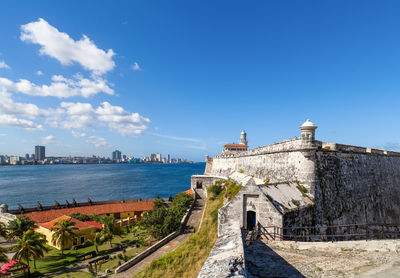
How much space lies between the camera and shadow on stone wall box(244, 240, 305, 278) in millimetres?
6492

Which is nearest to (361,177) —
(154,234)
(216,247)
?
(216,247)

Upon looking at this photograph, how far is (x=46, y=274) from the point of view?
20.1 metres

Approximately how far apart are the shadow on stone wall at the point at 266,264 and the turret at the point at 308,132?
1007 cm

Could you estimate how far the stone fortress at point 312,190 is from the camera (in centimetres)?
1113

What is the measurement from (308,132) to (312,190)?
423cm

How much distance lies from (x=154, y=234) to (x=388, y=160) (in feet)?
92.0

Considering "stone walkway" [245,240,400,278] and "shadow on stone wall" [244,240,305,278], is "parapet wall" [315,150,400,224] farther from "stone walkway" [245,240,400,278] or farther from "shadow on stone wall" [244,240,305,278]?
"shadow on stone wall" [244,240,305,278]

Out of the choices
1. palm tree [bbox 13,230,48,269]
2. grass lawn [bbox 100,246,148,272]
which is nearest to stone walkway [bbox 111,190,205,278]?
grass lawn [bbox 100,246,148,272]

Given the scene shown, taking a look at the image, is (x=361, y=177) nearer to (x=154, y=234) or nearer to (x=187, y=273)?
(x=187, y=273)

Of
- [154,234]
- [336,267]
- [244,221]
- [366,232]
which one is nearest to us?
[336,267]

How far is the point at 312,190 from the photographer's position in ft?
51.0

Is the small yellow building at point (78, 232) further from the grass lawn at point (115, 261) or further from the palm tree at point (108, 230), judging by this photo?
the grass lawn at point (115, 261)

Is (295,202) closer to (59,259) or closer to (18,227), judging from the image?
(59,259)

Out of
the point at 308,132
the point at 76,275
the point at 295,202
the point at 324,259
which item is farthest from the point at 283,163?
the point at 76,275
